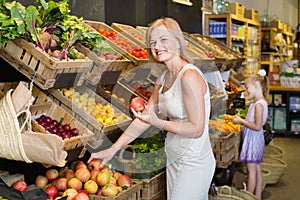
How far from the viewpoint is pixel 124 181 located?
2789mm

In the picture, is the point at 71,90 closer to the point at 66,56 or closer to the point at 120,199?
the point at 66,56

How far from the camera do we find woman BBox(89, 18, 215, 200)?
8.03 ft

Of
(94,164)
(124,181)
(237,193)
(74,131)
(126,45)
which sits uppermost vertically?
(126,45)

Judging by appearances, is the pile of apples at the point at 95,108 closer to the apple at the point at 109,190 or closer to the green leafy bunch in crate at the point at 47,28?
the green leafy bunch in crate at the point at 47,28

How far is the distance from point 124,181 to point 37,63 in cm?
92

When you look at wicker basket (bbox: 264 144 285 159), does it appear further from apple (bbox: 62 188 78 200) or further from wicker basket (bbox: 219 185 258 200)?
apple (bbox: 62 188 78 200)

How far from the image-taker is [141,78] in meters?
3.71

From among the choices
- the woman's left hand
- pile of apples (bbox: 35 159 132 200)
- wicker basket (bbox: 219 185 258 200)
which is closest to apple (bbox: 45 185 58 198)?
pile of apples (bbox: 35 159 132 200)

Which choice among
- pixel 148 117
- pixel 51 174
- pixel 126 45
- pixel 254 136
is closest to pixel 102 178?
pixel 51 174

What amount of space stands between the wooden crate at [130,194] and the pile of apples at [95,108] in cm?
41

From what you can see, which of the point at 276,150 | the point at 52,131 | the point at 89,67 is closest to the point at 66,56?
the point at 89,67

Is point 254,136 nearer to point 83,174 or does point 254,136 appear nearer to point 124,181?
point 124,181

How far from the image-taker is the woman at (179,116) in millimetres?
2447

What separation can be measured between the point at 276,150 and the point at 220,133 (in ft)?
7.38
